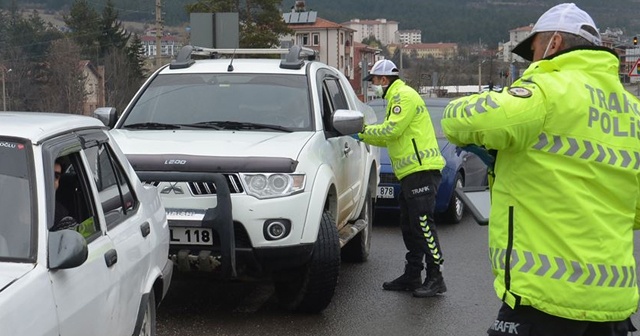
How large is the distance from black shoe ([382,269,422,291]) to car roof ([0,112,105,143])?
3.83m

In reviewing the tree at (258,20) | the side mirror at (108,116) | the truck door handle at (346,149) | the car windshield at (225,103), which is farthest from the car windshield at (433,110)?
the tree at (258,20)

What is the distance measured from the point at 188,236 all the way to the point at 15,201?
253 centimetres

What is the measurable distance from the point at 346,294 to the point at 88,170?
3842 mm

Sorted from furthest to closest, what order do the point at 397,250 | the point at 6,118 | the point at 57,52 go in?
the point at 57,52, the point at 397,250, the point at 6,118

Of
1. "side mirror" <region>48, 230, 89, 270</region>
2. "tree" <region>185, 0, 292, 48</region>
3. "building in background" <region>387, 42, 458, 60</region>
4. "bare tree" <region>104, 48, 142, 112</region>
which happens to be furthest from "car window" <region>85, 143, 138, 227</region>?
"building in background" <region>387, 42, 458, 60</region>

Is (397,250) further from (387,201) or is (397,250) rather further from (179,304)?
(179,304)

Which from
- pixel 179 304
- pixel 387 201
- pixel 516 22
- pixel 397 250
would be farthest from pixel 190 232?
pixel 516 22

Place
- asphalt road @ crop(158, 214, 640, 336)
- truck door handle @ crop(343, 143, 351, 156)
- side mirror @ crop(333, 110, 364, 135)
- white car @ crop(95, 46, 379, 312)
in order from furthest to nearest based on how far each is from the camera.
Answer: truck door handle @ crop(343, 143, 351, 156), side mirror @ crop(333, 110, 364, 135), asphalt road @ crop(158, 214, 640, 336), white car @ crop(95, 46, 379, 312)

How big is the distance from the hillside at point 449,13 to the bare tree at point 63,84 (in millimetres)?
18421

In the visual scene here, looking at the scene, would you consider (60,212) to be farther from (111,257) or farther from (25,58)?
(25,58)

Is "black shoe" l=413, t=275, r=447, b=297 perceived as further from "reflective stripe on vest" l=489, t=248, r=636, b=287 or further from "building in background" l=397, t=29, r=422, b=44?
"building in background" l=397, t=29, r=422, b=44

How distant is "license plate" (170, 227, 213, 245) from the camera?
6363 millimetres

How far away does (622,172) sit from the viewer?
10.8ft

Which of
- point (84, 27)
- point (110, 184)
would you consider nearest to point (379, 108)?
point (110, 184)
